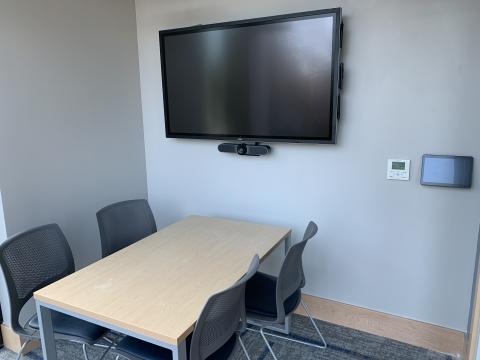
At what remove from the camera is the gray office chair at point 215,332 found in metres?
1.33

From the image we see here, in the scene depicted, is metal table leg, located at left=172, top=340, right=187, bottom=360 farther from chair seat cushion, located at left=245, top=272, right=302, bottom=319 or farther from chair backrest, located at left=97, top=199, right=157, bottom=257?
chair backrest, located at left=97, top=199, right=157, bottom=257

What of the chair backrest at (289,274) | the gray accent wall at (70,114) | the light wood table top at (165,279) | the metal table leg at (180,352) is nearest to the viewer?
the metal table leg at (180,352)

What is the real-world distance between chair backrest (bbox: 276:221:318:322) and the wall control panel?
683 millimetres

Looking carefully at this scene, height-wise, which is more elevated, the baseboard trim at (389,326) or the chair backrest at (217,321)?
the chair backrest at (217,321)

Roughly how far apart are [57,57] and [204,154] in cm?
121

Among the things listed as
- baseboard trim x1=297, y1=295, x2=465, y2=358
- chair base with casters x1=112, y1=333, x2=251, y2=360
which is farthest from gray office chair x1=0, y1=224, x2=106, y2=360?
baseboard trim x1=297, y1=295, x2=465, y2=358

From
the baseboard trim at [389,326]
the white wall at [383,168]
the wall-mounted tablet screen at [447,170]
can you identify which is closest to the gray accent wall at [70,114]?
the white wall at [383,168]

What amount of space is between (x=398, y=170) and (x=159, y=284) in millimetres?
1555

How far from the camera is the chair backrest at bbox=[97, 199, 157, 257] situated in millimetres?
2316

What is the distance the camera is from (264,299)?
2029mm

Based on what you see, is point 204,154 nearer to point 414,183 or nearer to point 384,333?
point 414,183

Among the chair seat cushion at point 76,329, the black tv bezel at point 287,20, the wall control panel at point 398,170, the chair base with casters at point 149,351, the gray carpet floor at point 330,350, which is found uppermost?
the black tv bezel at point 287,20

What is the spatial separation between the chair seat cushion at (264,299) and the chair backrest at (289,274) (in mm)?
68

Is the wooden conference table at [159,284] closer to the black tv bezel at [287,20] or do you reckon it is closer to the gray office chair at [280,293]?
the gray office chair at [280,293]
